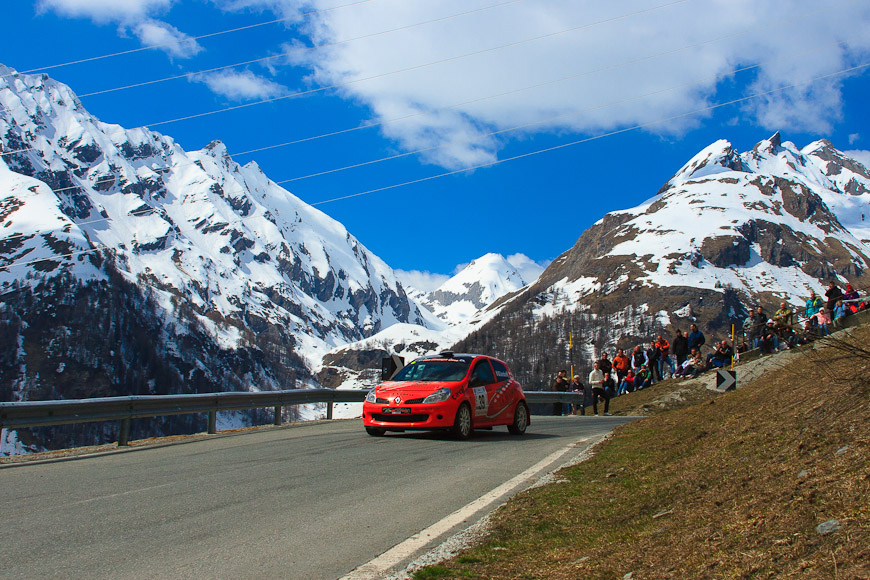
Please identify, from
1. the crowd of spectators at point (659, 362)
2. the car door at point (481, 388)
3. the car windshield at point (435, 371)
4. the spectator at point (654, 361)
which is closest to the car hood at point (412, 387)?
the car windshield at point (435, 371)

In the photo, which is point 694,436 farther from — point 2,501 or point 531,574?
point 2,501

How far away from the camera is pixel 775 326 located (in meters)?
5.52

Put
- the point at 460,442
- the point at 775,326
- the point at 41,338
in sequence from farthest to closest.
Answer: the point at 41,338
the point at 460,442
the point at 775,326

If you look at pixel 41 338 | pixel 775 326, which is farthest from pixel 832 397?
pixel 41 338

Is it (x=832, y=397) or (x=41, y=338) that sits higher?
(x=41, y=338)

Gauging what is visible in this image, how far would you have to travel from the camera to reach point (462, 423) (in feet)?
41.8

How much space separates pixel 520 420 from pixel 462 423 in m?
2.25

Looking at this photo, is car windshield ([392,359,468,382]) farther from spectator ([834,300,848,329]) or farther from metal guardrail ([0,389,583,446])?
spectator ([834,300,848,329])

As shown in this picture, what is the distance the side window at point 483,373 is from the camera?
44.0 ft

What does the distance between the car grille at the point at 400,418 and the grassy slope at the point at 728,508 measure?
191 inches

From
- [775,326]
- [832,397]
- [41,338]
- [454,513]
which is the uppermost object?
[41,338]

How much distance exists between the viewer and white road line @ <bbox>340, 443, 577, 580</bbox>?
181 inches

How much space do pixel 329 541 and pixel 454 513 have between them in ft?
4.86

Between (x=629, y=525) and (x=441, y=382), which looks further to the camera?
(x=441, y=382)
